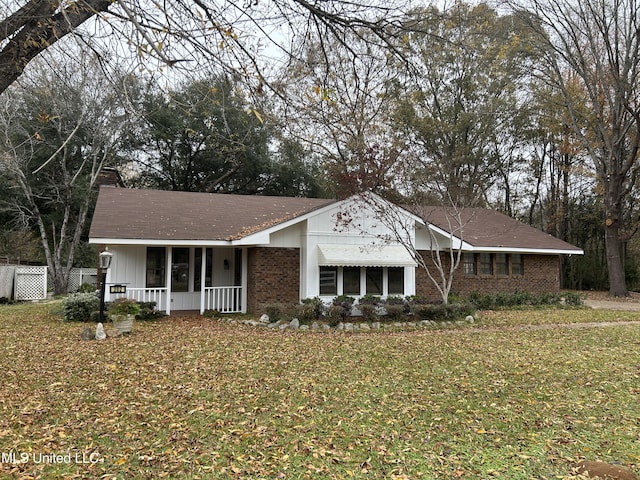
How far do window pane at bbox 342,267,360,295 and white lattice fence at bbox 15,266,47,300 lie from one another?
45.6 ft

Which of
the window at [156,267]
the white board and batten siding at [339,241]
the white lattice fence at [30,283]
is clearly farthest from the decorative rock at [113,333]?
the white lattice fence at [30,283]

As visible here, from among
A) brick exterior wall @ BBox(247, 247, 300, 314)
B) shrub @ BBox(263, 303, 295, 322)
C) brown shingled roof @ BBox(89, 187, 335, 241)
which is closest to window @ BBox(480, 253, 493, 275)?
brown shingled roof @ BBox(89, 187, 335, 241)

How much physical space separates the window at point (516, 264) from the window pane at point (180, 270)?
12884 mm

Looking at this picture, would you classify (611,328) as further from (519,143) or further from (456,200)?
(519,143)

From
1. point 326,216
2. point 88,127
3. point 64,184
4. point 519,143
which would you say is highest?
point 519,143

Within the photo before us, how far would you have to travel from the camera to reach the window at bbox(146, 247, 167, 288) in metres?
14.4

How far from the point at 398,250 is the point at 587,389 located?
338 inches

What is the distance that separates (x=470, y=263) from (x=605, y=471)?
46.4ft

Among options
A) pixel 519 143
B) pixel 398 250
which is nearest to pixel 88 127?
Answer: pixel 398 250

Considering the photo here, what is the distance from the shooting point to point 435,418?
5.20m

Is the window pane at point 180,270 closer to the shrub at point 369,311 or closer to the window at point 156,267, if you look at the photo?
the window at point 156,267

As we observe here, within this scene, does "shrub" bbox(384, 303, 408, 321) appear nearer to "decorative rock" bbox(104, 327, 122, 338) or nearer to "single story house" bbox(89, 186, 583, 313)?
"single story house" bbox(89, 186, 583, 313)

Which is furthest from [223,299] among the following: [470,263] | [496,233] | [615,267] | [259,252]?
[615,267]

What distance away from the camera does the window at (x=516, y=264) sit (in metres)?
18.1
